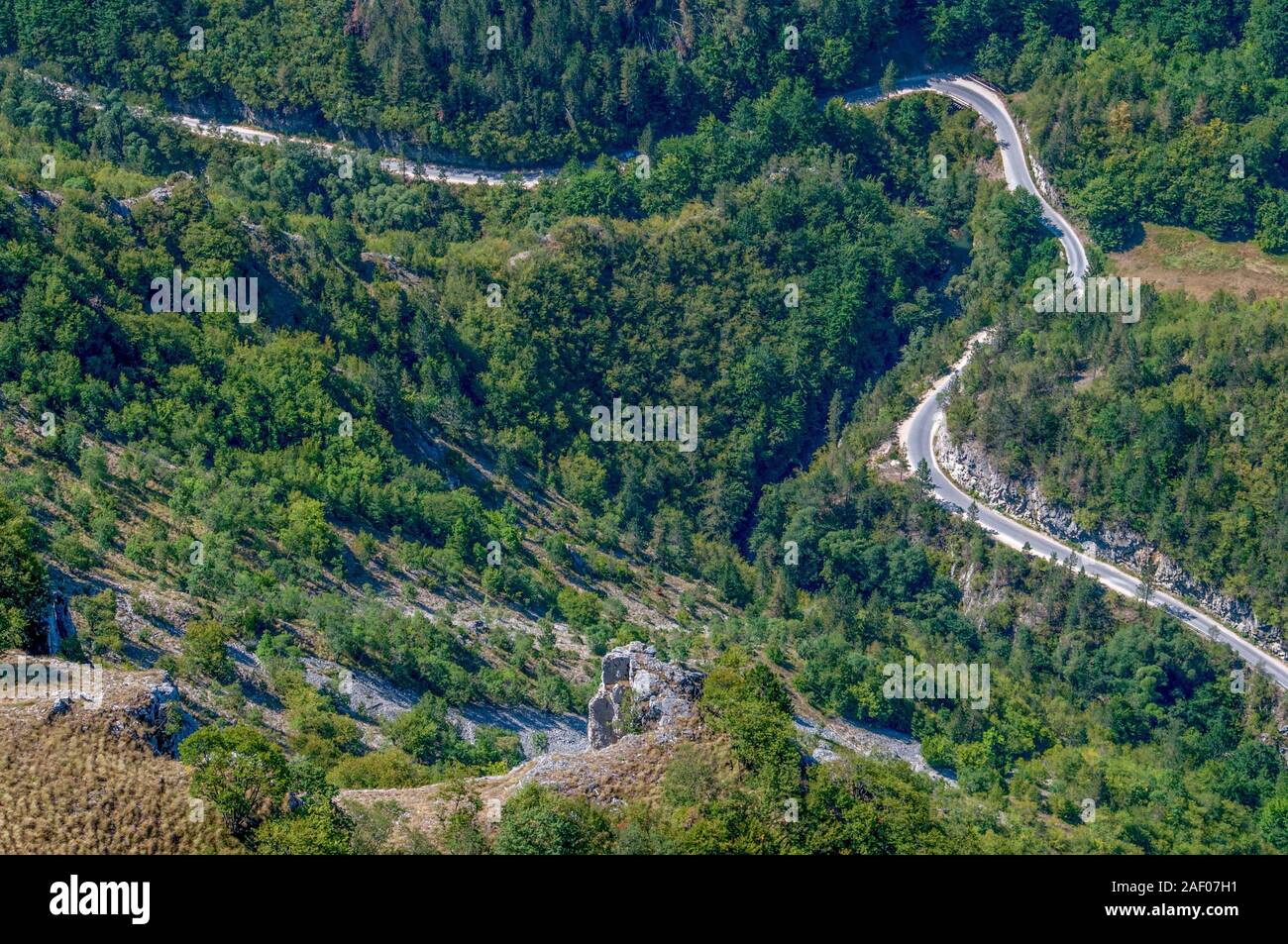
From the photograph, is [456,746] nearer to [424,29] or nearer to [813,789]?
[813,789]

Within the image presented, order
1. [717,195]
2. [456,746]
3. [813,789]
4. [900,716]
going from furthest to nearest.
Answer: [717,195]
[900,716]
[456,746]
[813,789]

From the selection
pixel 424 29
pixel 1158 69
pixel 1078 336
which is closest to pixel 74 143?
pixel 424 29

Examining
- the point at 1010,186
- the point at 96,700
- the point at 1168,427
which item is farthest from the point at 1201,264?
the point at 96,700

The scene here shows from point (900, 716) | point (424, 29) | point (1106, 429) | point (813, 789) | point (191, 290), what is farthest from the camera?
point (424, 29)

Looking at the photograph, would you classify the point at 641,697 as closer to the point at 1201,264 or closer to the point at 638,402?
the point at 638,402

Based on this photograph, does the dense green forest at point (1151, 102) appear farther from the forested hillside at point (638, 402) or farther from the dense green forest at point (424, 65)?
the dense green forest at point (424, 65)
